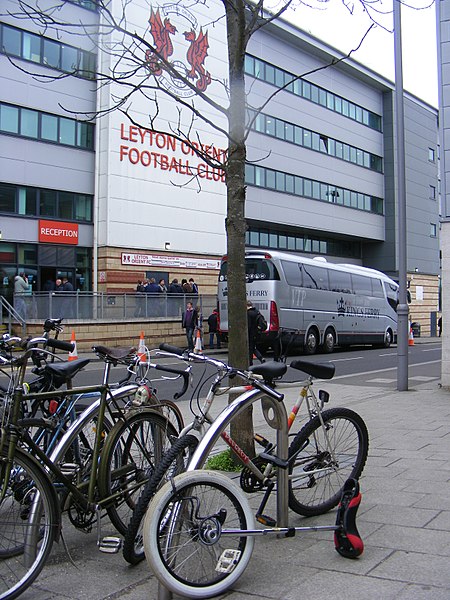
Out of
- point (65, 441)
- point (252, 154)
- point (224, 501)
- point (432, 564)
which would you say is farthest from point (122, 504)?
point (252, 154)

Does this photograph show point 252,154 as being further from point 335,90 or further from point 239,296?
point 239,296

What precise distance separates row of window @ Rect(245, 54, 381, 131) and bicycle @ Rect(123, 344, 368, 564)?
31.5m

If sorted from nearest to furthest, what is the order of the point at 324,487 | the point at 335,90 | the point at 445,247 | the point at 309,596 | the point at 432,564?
the point at 309,596
the point at 432,564
the point at 324,487
the point at 445,247
the point at 335,90

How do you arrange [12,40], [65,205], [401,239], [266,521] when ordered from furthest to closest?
1. [65,205]
2. [12,40]
3. [401,239]
4. [266,521]

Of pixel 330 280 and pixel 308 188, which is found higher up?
pixel 308 188

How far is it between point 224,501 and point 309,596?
0.59 meters

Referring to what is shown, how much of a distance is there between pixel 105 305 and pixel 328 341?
28.5ft

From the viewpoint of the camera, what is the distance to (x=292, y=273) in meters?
24.4

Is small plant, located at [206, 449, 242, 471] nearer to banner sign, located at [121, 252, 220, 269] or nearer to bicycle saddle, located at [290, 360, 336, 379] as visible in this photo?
bicycle saddle, located at [290, 360, 336, 379]

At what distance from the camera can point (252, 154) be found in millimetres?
35688

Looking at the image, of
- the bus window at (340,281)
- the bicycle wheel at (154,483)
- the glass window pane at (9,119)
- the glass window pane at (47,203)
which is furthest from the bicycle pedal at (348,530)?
the glass window pane at (47,203)

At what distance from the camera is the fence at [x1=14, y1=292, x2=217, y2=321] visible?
858 inches

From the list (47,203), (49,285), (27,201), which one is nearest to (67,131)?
(47,203)

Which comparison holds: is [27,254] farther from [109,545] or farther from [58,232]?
[109,545]
